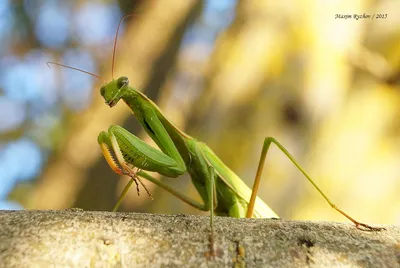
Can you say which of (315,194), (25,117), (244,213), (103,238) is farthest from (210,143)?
(25,117)

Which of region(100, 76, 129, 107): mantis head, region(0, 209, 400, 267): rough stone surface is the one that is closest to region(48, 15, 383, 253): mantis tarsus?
region(100, 76, 129, 107): mantis head

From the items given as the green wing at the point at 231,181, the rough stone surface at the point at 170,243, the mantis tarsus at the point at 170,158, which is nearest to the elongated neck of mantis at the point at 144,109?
the mantis tarsus at the point at 170,158

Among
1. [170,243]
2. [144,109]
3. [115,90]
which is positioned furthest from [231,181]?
[170,243]

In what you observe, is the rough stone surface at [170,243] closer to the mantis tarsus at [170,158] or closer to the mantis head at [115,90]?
the mantis tarsus at [170,158]

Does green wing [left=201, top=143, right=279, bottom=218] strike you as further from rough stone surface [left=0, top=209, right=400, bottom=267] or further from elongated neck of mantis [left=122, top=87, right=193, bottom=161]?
rough stone surface [left=0, top=209, right=400, bottom=267]

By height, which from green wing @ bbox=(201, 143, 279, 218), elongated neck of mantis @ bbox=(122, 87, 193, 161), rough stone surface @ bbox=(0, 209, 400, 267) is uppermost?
elongated neck of mantis @ bbox=(122, 87, 193, 161)

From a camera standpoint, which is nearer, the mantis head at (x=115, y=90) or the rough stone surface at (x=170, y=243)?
the rough stone surface at (x=170, y=243)
